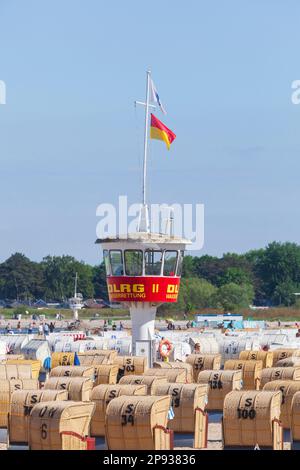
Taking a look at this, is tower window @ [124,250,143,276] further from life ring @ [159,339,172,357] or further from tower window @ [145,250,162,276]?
life ring @ [159,339,172,357]

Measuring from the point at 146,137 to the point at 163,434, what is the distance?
3016 cm

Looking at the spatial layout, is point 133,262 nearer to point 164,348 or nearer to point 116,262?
point 116,262

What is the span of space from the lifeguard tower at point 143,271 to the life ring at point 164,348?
56cm

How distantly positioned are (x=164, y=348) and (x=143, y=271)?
143 inches

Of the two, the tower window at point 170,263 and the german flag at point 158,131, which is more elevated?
the german flag at point 158,131

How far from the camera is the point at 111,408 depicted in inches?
1187

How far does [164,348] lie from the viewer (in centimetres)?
5484

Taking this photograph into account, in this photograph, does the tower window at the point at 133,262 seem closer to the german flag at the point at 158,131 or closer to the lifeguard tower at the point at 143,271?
the lifeguard tower at the point at 143,271

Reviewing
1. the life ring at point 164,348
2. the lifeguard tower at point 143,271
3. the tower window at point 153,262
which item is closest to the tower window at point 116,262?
the lifeguard tower at point 143,271

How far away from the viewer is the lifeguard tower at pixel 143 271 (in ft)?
178

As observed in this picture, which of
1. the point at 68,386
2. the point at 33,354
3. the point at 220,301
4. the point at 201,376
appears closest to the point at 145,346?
the point at 33,354

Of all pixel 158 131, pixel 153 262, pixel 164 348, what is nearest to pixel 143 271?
pixel 153 262

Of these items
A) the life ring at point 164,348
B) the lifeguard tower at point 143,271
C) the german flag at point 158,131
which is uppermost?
the german flag at point 158,131

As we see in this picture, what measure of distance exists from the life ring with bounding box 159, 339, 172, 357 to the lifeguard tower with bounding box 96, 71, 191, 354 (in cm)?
56
